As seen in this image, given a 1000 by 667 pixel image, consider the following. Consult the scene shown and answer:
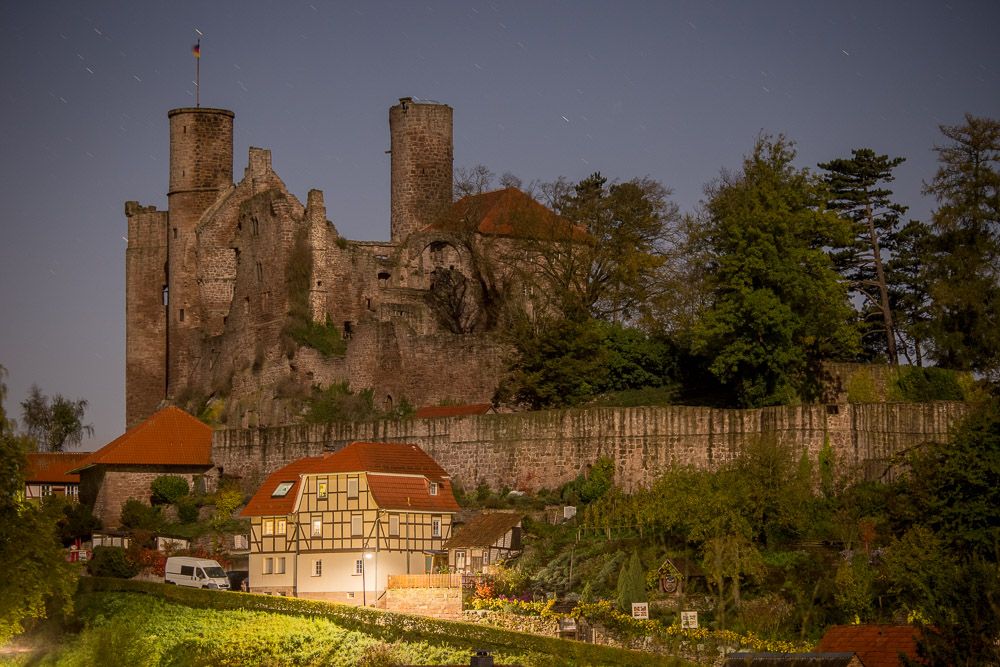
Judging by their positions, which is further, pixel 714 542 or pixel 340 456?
pixel 340 456

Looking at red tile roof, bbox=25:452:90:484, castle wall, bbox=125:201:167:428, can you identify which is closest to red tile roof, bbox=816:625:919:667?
red tile roof, bbox=25:452:90:484

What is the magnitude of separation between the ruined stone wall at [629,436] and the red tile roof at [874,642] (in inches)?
491

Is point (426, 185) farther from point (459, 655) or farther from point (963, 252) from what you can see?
point (459, 655)

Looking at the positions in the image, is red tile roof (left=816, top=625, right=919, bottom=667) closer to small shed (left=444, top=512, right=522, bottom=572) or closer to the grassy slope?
the grassy slope

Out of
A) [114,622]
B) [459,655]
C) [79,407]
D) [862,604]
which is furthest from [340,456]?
[79,407]

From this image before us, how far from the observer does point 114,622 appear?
4803 cm

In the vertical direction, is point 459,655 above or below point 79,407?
below

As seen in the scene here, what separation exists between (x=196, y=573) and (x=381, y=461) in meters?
6.00

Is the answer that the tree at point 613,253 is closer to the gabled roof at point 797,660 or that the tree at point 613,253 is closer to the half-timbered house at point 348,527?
the half-timbered house at point 348,527

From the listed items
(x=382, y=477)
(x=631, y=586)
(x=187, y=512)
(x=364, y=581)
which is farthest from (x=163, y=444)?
(x=631, y=586)

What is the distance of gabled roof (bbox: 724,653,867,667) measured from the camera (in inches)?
1389

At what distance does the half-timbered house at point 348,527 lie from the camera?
2042 inches

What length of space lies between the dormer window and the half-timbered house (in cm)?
4

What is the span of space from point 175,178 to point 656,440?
32629 millimetres
